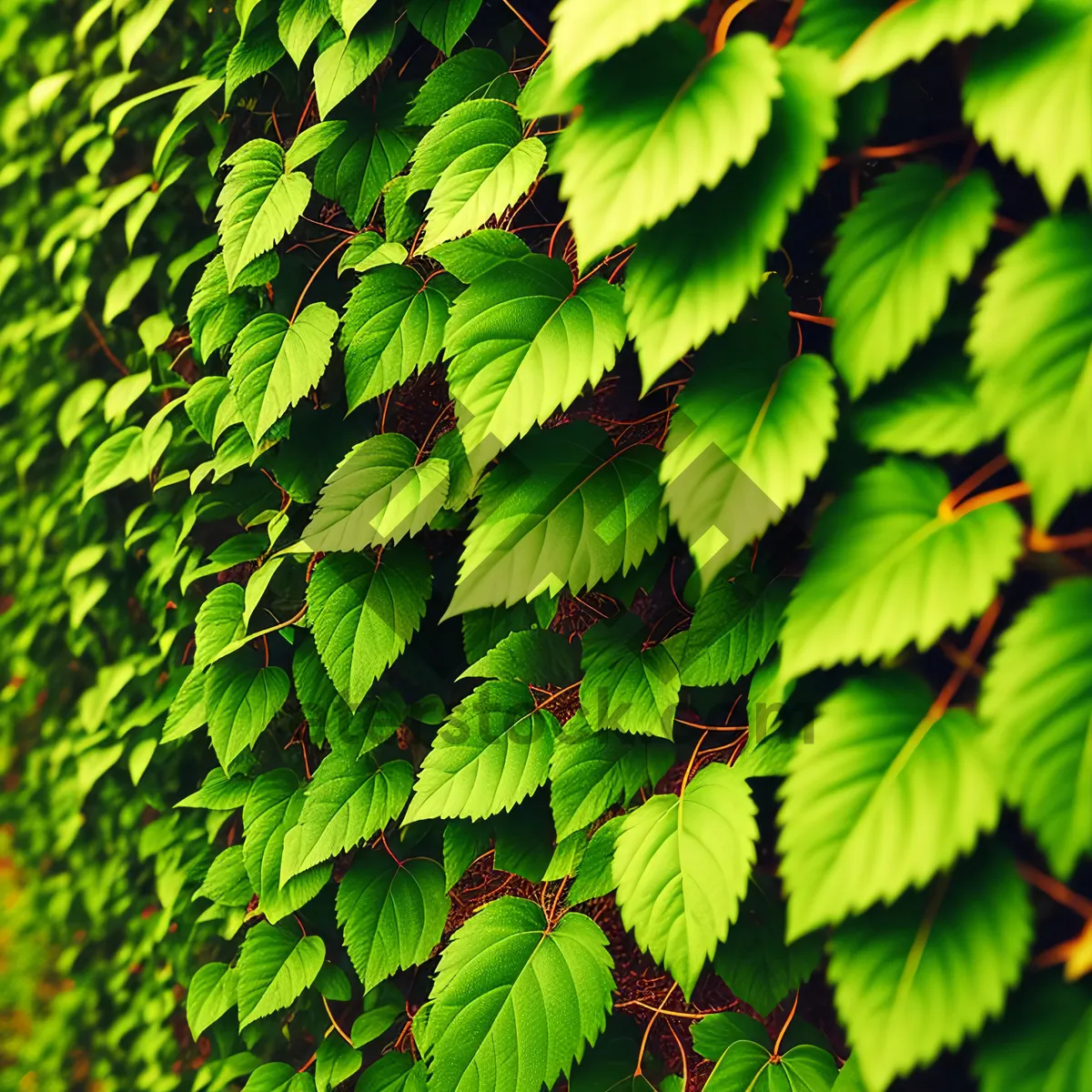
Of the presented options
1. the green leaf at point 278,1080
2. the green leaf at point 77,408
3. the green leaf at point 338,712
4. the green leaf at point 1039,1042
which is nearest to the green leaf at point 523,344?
the green leaf at point 338,712

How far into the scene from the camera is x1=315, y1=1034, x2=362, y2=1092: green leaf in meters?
1.32

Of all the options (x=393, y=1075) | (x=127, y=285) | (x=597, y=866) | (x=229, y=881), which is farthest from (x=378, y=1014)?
(x=127, y=285)

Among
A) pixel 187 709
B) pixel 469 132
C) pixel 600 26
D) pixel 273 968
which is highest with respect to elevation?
pixel 600 26

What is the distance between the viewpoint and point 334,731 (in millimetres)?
1268

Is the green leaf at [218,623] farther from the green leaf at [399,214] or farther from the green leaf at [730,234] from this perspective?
the green leaf at [730,234]

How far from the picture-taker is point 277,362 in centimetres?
123

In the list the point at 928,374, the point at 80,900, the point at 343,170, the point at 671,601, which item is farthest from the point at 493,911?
the point at 80,900

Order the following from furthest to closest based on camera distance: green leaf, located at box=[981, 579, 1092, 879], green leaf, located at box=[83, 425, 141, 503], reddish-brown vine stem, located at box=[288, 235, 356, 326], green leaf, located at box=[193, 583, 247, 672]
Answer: green leaf, located at box=[83, 425, 141, 503] → green leaf, located at box=[193, 583, 247, 672] → reddish-brown vine stem, located at box=[288, 235, 356, 326] → green leaf, located at box=[981, 579, 1092, 879]

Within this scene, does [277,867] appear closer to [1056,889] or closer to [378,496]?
[378,496]

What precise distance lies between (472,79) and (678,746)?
2.64 ft

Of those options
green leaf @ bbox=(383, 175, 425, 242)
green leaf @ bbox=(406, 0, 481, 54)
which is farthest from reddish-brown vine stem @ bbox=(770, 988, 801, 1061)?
green leaf @ bbox=(406, 0, 481, 54)

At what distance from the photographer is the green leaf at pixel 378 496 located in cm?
109

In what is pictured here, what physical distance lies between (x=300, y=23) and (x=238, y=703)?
93 centimetres

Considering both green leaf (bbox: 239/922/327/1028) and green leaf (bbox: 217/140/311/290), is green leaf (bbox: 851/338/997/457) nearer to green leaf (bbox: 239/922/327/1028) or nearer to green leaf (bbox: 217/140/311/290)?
green leaf (bbox: 217/140/311/290)
